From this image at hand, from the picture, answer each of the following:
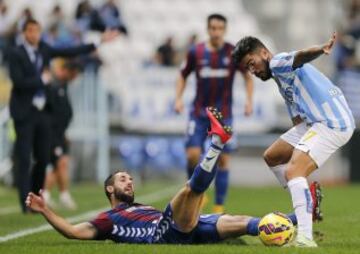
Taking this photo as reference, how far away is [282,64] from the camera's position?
9094mm

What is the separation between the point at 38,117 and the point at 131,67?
11.9 meters

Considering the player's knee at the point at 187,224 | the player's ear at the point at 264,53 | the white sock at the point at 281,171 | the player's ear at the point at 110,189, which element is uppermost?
the player's ear at the point at 264,53

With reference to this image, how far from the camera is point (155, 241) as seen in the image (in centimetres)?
904

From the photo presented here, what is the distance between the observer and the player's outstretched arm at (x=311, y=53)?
28.1 ft

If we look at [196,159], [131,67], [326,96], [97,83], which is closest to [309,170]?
[326,96]

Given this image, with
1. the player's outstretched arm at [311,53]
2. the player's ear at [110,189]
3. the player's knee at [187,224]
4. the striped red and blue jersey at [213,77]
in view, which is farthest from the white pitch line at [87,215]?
the player's outstretched arm at [311,53]

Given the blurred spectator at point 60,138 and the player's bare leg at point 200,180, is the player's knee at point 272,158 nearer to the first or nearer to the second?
the player's bare leg at point 200,180

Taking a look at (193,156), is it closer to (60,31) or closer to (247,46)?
(247,46)

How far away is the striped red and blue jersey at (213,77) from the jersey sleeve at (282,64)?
496 cm

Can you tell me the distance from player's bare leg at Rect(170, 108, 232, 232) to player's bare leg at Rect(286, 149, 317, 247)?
2.32 ft

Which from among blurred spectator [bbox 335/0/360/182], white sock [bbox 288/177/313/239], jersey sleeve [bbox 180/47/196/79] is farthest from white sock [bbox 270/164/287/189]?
blurred spectator [bbox 335/0/360/182]

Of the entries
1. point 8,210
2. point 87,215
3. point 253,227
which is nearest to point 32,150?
point 8,210

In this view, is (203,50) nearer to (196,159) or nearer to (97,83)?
(196,159)

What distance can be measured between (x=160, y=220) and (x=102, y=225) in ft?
1.53
